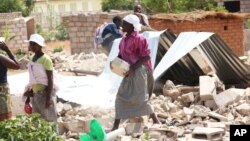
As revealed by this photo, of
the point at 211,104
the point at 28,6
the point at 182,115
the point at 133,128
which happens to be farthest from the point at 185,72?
the point at 28,6

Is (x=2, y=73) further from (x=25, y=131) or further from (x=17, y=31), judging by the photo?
(x=17, y=31)

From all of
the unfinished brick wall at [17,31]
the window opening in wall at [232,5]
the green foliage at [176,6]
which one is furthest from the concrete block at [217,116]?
the window opening in wall at [232,5]

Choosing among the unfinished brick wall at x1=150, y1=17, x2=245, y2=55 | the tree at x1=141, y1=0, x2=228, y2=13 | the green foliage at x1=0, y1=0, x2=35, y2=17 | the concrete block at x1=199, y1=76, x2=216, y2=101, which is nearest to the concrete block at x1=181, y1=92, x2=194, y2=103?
the concrete block at x1=199, y1=76, x2=216, y2=101

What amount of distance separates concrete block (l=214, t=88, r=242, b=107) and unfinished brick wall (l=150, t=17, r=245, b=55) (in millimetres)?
5883

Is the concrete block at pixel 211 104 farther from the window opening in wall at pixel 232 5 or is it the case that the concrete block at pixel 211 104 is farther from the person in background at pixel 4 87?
the window opening in wall at pixel 232 5

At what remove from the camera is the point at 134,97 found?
675cm

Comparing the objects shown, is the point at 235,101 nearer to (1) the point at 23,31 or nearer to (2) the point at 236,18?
(2) the point at 236,18

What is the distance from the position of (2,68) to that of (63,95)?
3364 mm

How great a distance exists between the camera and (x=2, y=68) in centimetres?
580

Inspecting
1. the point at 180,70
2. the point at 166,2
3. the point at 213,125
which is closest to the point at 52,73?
the point at 213,125

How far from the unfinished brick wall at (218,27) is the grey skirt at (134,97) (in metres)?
6.97

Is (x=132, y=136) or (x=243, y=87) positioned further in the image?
(x=243, y=87)

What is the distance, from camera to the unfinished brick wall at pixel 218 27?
13703 mm

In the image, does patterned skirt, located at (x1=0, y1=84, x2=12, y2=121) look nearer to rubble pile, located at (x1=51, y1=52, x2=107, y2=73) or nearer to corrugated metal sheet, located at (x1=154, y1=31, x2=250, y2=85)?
corrugated metal sheet, located at (x1=154, y1=31, x2=250, y2=85)
